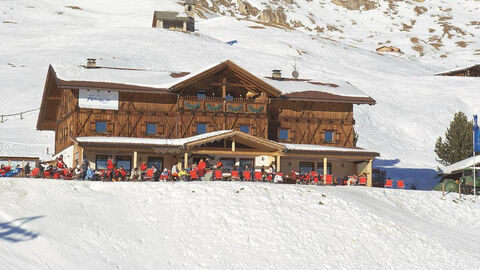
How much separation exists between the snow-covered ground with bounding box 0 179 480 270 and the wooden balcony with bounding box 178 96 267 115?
11.8m

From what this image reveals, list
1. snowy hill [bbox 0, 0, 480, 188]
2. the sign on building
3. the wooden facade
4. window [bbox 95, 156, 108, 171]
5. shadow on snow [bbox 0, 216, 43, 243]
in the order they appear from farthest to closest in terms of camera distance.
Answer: snowy hill [bbox 0, 0, 480, 188] < the wooden facade < the sign on building < window [bbox 95, 156, 108, 171] < shadow on snow [bbox 0, 216, 43, 243]

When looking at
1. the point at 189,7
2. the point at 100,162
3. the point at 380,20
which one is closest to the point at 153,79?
the point at 100,162

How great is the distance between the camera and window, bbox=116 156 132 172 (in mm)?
42653

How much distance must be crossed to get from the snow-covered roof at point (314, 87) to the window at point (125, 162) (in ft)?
34.1

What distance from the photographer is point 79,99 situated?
139ft

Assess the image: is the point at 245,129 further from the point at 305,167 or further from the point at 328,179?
the point at 328,179

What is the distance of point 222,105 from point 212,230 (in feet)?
56.5

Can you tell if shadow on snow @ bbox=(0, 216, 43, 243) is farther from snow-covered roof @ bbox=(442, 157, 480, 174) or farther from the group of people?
snow-covered roof @ bbox=(442, 157, 480, 174)

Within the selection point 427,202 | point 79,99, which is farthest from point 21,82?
Result: point 427,202

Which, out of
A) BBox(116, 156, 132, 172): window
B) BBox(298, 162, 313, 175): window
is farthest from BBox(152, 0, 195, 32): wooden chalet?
BBox(116, 156, 132, 172): window

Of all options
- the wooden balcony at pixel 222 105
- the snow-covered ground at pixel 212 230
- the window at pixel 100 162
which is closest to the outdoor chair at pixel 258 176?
the snow-covered ground at pixel 212 230

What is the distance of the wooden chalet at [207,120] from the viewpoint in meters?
41.7

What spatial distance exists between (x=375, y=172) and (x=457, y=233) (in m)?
16.1

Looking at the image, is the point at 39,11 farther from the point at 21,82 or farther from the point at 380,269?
the point at 380,269
